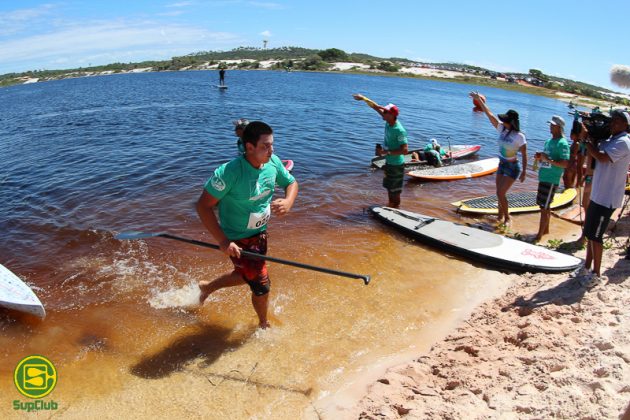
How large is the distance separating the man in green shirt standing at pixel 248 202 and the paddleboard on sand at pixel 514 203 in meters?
6.66

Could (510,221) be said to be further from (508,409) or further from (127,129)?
(127,129)

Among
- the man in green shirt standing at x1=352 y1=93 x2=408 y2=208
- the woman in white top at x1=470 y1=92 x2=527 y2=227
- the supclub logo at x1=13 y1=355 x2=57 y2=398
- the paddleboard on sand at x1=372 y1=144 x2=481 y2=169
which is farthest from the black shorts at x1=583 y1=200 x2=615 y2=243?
the paddleboard on sand at x1=372 y1=144 x2=481 y2=169

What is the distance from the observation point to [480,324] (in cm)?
478

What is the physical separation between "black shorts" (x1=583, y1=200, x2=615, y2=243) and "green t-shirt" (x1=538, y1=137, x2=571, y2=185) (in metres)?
1.98

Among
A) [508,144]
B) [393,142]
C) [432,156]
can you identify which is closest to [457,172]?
[432,156]

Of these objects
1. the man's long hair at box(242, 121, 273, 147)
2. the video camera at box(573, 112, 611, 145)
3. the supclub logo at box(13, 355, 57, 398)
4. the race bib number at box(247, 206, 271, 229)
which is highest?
the video camera at box(573, 112, 611, 145)

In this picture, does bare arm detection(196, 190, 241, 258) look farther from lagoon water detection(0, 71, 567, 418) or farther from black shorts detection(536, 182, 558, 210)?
black shorts detection(536, 182, 558, 210)

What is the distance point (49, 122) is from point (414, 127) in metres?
22.7

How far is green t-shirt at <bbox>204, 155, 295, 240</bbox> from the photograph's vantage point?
147 inches

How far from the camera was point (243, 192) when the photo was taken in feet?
12.7

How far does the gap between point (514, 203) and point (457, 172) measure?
144 inches

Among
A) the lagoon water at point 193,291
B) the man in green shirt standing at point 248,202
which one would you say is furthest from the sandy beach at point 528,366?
the man in green shirt standing at point 248,202

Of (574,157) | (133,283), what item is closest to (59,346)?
(133,283)

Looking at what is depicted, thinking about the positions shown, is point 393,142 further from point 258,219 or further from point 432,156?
point 432,156
